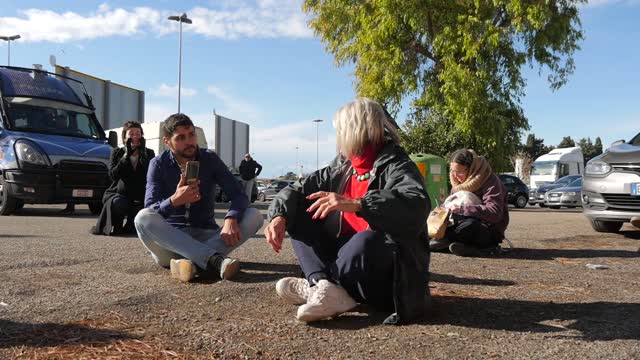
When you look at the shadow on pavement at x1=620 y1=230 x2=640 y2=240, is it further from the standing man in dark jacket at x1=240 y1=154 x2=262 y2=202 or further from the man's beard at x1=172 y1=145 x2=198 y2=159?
the standing man in dark jacket at x1=240 y1=154 x2=262 y2=202

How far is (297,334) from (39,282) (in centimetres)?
238

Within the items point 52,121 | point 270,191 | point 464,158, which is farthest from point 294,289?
point 270,191

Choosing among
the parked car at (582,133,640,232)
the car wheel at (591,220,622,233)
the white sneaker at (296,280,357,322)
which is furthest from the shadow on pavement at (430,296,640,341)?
the car wheel at (591,220,622,233)

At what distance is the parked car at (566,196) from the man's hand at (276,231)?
64.3 feet

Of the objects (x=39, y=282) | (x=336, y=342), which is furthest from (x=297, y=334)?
(x=39, y=282)

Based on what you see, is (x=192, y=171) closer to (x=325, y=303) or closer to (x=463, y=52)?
(x=325, y=303)

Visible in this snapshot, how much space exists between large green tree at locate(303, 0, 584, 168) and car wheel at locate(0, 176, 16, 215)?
43.8ft

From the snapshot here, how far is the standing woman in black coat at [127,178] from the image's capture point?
740 centimetres

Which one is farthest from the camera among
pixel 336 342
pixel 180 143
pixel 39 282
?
pixel 180 143

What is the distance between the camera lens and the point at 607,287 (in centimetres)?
428

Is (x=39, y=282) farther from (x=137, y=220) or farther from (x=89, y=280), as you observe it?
(x=137, y=220)

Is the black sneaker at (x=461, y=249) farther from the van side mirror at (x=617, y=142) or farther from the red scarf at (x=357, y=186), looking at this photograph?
the van side mirror at (x=617, y=142)

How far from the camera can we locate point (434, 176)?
11.9 meters

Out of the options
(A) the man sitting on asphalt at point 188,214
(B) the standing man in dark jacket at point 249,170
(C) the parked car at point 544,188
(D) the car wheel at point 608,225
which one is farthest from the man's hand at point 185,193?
(C) the parked car at point 544,188
